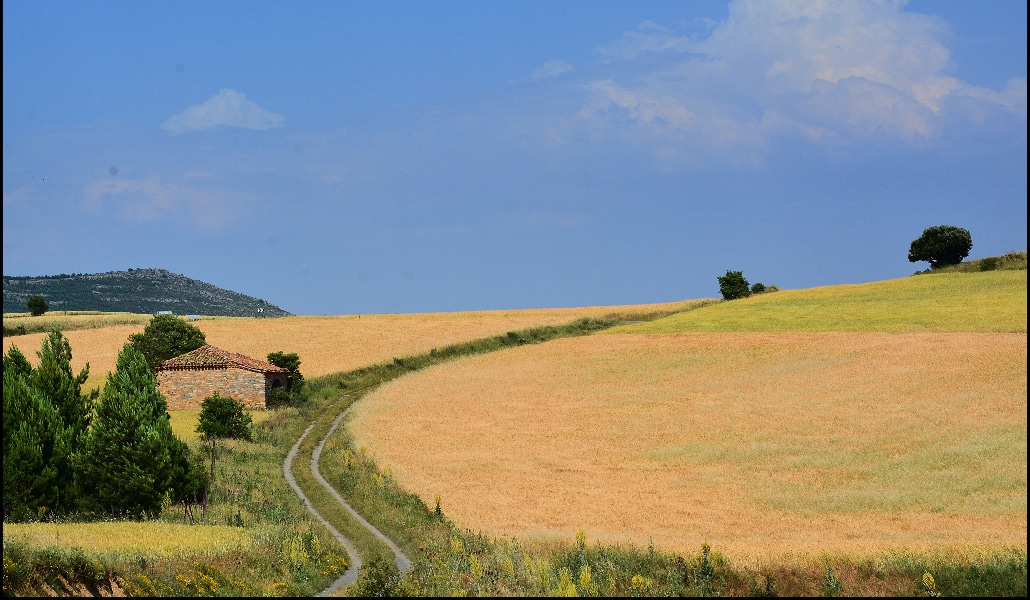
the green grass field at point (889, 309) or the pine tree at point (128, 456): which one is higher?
the green grass field at point (889, 309)

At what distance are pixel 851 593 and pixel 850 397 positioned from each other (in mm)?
33588

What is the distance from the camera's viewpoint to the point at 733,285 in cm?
12512

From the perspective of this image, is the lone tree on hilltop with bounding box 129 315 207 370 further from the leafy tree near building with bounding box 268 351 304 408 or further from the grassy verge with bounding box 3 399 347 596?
the grassy verge with bounding box 3 399 347 596

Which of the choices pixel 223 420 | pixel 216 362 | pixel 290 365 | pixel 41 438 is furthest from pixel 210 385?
pixel 41 438

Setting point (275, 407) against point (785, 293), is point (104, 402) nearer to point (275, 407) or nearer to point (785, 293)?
point (275, 407)

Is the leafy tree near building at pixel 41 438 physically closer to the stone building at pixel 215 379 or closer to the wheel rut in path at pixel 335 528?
the wheel rut in path at pixel 335 528

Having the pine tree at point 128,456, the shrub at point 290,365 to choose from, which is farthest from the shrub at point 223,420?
the shrub at point 290,365

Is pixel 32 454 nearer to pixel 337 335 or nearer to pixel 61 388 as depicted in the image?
pixel 61 388

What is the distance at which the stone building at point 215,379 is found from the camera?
73.7 meters

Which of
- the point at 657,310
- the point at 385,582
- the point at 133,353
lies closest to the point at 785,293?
the point at 657,310

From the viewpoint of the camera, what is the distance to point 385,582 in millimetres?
24750

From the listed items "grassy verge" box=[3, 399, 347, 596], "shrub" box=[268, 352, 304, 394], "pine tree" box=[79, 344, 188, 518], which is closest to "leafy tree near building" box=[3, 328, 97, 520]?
"pine tree" box=[79, 344, 188, 518]

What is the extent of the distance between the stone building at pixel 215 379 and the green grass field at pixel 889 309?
120ft

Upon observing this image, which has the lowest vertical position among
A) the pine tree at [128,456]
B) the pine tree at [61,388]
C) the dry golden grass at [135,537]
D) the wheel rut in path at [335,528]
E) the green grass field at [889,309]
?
the wheel rut in path at [335,528]
